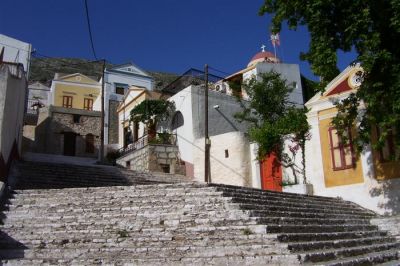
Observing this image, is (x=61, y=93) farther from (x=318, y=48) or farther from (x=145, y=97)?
(x=318, y=48)

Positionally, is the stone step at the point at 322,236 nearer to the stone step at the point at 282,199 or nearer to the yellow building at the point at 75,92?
the stone step at the point at 282,199

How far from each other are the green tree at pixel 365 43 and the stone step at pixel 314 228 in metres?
2.48

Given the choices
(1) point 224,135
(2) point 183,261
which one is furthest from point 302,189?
(2) point 183,261

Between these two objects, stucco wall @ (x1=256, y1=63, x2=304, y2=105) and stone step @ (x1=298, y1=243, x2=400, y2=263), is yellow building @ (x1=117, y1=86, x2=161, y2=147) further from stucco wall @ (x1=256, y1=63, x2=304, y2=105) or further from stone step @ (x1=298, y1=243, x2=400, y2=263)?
stone step @ (x1=298, y1=243, x2=400, y2=263)

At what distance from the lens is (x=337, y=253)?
8.06m

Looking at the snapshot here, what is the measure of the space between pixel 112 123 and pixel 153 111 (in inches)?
330

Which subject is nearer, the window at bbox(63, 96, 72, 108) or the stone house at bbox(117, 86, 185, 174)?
the stone house at bbox(117, 86, 185, 174)

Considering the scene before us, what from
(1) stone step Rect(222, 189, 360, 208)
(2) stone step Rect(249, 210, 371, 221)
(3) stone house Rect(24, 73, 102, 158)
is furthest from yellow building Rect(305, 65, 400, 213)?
(3) stone house Rect(24, 73, 102, 158)

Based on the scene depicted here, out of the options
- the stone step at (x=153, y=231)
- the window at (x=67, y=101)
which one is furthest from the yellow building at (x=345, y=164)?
the window at (x=67, y=101)

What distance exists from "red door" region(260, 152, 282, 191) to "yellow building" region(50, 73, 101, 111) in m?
23.1

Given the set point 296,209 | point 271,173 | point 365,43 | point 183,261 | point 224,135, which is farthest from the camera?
point 224,135

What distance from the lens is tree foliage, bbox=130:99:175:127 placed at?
26.6 meters

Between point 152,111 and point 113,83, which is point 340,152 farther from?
point 113,83

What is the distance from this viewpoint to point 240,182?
20.8 meters
